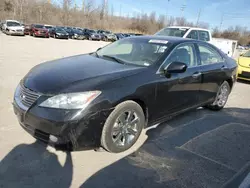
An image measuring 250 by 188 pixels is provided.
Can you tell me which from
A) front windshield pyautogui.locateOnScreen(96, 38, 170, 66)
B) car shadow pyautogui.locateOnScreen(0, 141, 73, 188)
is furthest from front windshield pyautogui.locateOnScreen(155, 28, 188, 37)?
car shadow pyautogui.locateOnScreen(0, 141, 73, 188)

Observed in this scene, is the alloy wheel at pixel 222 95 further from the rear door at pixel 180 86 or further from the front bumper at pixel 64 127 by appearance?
the front bumper at pixel 64 127

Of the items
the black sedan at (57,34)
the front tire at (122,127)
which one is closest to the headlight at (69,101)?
the front tire at (122,127)

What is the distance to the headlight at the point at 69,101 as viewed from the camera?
2.43 m

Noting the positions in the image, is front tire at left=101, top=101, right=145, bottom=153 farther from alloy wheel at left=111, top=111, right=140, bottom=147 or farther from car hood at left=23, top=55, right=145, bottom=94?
car hood at left=23, top=55, right=145, bottom=94

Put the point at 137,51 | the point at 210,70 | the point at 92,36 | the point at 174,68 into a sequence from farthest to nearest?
1. the point at 92,36
2. the point at 210,70
3. the point at 137,51
4. the point at 174,68

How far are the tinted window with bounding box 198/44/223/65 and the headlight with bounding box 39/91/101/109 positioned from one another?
8.72 ft

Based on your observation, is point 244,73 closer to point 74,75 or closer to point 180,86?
point 180,86

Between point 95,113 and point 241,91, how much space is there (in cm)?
664

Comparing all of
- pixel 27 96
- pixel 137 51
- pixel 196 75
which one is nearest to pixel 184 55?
pixel 196 75

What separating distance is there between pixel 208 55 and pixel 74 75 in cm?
294

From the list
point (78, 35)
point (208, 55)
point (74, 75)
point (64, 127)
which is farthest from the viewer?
point (78, 35)

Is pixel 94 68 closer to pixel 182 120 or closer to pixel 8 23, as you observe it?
pixel 182 120

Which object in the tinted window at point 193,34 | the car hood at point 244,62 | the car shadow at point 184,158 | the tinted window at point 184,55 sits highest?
the tinted window at point 193,34

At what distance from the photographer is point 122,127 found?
292 centimetres
